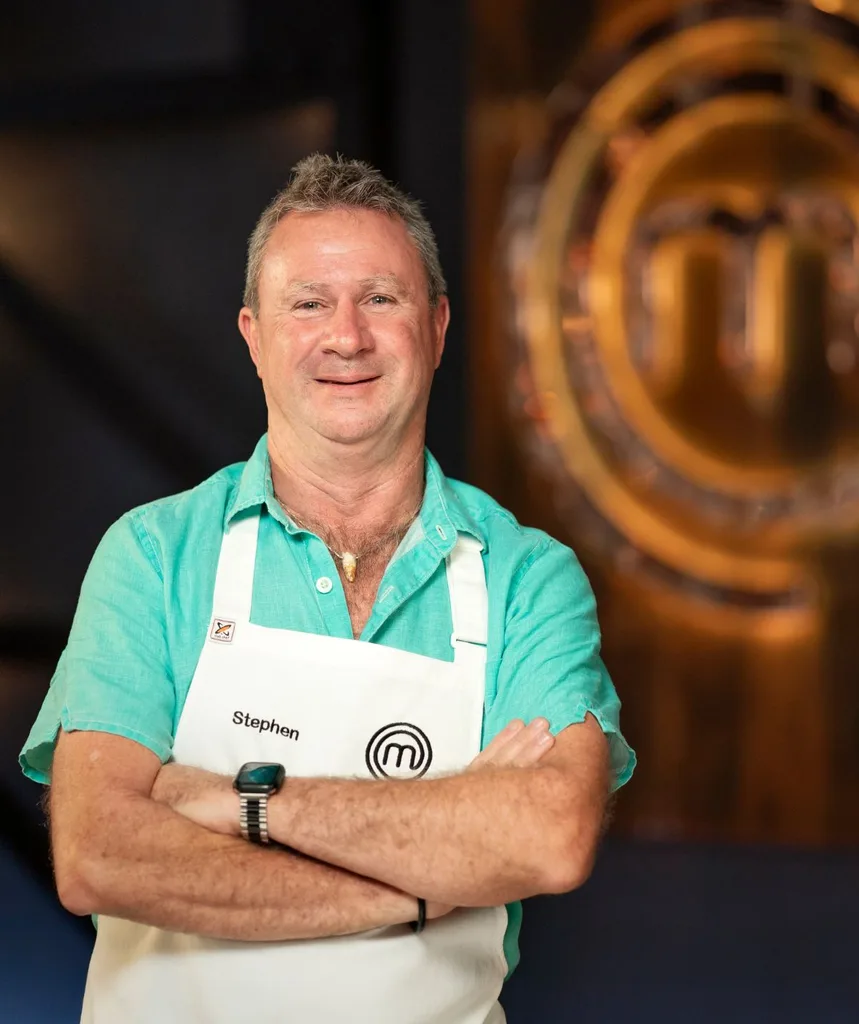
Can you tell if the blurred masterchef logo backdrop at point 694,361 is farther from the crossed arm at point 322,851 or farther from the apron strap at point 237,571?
the crossed arm at point 322,851

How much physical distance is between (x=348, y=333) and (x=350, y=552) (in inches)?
11.8

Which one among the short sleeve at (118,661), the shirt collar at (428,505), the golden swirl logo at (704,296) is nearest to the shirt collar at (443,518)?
the shirt collar at (428,505)

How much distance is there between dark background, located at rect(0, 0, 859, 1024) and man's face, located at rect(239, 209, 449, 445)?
0.65m

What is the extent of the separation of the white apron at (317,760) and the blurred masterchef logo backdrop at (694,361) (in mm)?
1693

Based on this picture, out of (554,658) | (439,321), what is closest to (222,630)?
(554,658)

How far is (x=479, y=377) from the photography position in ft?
11.5

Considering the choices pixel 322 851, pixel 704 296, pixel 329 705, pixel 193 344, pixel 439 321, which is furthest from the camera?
pixel 704 296

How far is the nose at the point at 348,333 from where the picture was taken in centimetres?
179

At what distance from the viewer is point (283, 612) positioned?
1805 mm

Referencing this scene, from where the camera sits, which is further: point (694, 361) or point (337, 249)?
point (694, 361)

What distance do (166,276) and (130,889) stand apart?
4.82 ft

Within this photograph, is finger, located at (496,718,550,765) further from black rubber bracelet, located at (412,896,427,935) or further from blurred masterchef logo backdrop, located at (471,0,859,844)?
blurred masterchef logo backdrop, located at (471,0,859,844)

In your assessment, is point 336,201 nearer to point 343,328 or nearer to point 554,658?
point 343,328

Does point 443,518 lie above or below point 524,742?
above
